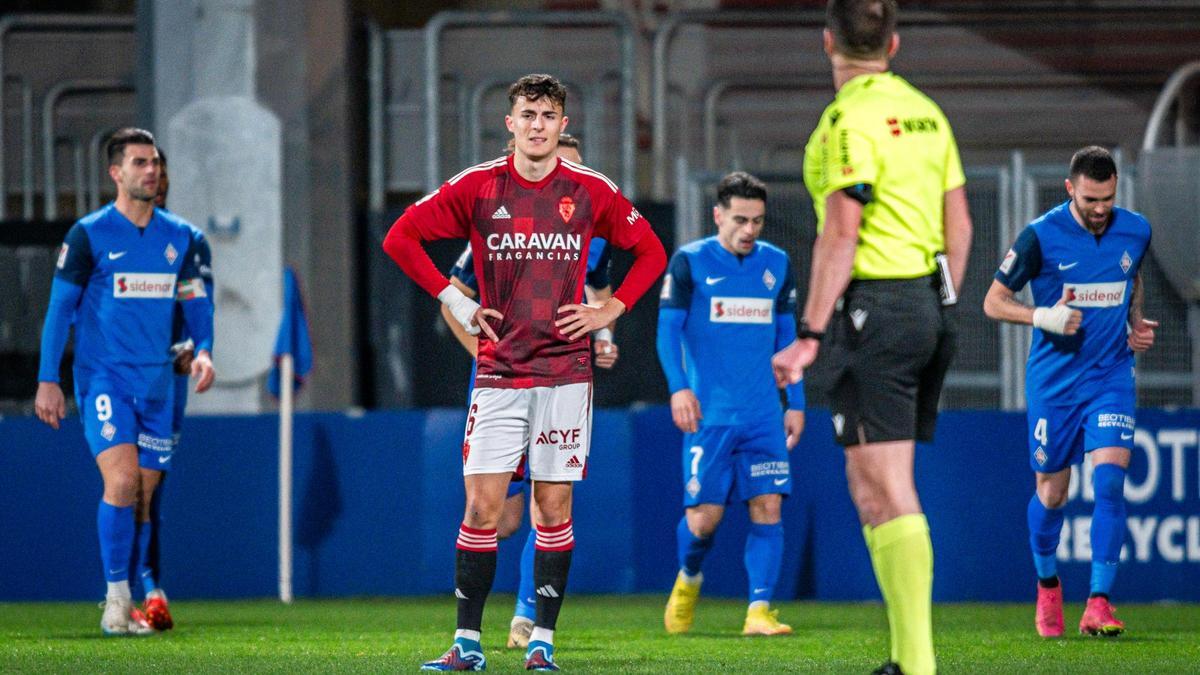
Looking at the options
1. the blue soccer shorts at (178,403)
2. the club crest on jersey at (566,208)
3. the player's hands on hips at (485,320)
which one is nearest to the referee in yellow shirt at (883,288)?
the club crest on jersey at (566,208)

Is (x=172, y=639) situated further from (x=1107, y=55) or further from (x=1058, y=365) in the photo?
(x=1107, y=55)

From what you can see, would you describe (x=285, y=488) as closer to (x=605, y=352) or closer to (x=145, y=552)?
(x=145, y=552)

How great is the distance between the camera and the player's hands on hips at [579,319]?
19.3 feet

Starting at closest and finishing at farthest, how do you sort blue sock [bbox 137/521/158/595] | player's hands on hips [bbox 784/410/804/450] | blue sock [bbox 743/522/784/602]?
blue sock [bbox 743/522/784/602] → player's hands on hips [bbox 784/410/804/450] → blue sock [bbox 137/521/158/595]

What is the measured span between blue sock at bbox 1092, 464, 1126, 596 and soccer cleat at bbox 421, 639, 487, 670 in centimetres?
291

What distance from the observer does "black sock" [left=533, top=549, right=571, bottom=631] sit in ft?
19.4

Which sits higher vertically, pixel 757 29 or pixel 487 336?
pixel 757 29

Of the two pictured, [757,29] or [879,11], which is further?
[757,29]

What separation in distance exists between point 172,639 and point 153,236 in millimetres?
1832

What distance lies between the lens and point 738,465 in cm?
810

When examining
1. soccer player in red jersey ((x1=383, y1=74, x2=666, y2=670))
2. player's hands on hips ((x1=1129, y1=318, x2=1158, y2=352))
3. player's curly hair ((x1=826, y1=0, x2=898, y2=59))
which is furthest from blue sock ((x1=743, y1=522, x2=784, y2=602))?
player's curly hair ((x1=826, y1=0, x2=898, y2=59))

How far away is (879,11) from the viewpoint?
498cm

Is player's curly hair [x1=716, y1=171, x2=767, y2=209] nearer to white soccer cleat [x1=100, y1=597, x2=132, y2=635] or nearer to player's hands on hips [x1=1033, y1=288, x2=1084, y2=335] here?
player's hands on hips [x1=1033, y1=288, x2=1084, y2=335]

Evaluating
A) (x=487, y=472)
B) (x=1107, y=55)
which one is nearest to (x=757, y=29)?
(x=1107, y=55)
